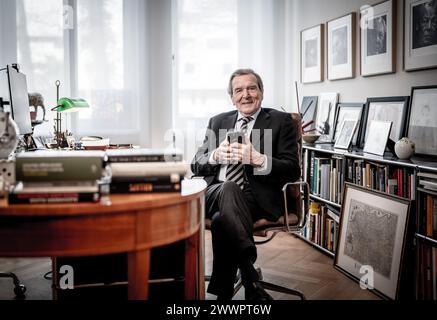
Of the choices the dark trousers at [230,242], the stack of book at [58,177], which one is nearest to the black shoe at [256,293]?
the dark trousers at [230,242]

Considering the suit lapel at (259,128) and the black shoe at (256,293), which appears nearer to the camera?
the black shoe at (256,293)

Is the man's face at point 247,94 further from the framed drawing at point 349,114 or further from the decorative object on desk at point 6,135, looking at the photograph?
the decorative object on desk at point 6,135

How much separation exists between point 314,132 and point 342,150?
80cm

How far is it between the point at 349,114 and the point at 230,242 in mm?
1813

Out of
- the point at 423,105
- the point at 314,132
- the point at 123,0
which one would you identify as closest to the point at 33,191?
the point at 423,105

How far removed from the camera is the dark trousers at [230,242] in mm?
2072

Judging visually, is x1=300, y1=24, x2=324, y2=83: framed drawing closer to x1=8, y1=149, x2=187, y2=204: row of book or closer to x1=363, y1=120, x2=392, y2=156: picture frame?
x1=363, y1=120, x2=392, y2=156: picture frame

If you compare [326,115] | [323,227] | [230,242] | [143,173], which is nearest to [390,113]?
[326,115]

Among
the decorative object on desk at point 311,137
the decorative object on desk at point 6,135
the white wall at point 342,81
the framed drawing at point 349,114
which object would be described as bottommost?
the decorative object on desk at point 311,137

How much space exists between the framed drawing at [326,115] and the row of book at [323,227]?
592 millimetres

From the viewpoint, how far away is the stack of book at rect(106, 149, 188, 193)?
1.43 metres

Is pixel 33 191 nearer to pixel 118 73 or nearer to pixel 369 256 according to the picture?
pixel 369 256

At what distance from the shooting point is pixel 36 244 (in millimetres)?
1270
